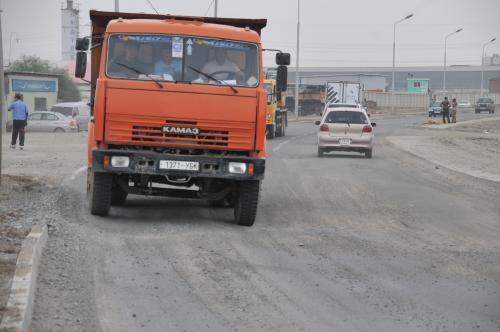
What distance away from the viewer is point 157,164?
1188 centimetres

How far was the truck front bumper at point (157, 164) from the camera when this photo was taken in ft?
39.0

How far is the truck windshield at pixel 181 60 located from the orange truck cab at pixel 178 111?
14 millimetres

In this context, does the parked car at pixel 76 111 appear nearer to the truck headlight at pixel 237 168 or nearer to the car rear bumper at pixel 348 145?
the car rear bumper at pixel 348 145

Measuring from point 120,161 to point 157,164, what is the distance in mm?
494

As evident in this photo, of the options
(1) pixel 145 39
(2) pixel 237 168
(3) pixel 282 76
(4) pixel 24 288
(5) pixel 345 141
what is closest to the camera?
(4) pixel 24 288

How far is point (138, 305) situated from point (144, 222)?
5.19 m

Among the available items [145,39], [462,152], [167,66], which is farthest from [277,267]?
[462,152]

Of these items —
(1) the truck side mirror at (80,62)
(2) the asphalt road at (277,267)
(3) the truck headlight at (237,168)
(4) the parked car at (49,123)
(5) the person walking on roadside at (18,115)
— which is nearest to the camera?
(2) the asphalt road at (277,267)

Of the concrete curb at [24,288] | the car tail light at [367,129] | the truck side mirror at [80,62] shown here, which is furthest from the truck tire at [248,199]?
the car tail light at [367,129]

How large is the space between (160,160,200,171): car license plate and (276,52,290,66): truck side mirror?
94.4 inches

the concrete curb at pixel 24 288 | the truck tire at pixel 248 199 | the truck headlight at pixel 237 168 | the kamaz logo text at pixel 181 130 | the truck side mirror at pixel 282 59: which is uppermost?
the truck side mirror at pixel 282 59

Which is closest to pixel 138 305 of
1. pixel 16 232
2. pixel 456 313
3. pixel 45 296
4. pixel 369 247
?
pixel 45 296

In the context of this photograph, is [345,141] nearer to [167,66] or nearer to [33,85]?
[167,66]

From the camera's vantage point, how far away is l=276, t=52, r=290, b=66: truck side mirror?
13.3 m
